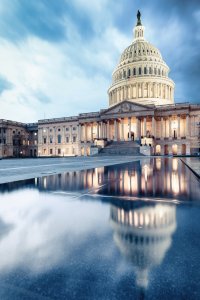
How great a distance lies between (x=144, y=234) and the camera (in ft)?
10.3

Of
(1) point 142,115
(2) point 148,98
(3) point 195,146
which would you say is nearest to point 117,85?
(2) point 148,98

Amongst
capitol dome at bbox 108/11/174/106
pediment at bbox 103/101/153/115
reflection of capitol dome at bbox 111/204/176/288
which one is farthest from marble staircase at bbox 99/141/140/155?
reflection of capitol dome at bbox 111/204/176/288

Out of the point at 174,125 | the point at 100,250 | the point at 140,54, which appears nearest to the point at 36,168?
the point at 100,250

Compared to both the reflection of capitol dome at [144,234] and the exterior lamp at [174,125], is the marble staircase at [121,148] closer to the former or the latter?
the exterior lamp at [174,125]

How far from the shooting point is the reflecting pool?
1.89 metres

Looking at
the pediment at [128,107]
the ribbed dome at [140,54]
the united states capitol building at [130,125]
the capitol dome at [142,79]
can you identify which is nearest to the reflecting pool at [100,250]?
the united states capitol building at [130,125]

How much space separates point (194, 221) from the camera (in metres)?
3.75

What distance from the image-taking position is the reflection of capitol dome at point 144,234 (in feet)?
7.67

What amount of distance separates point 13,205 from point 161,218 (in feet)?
11.9

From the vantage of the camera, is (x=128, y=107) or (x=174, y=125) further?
(x=174, y=125)

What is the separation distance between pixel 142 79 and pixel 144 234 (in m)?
86.4

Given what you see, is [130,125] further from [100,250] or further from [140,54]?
[100,250]

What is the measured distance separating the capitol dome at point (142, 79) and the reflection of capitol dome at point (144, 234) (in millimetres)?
78771

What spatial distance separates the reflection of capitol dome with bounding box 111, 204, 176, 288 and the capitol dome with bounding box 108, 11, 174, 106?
78771mm
